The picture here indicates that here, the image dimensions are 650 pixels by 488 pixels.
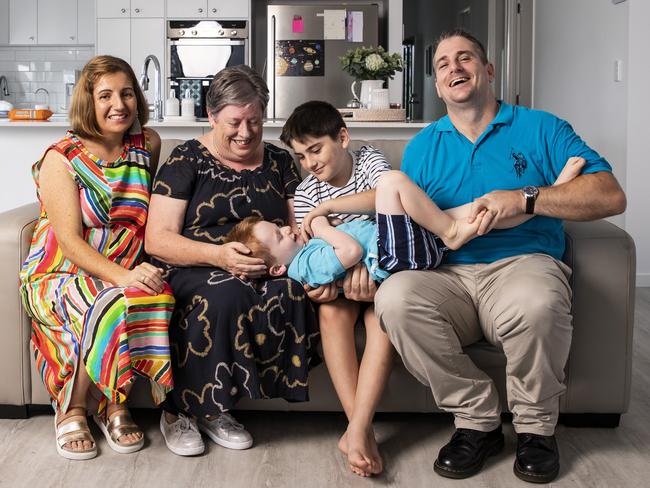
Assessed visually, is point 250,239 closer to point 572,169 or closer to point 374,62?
point 572,169

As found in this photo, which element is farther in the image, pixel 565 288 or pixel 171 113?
pixel 171 113

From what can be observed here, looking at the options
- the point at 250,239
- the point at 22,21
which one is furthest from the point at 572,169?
the point at 22,21

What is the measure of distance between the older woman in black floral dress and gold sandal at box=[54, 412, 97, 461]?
20cm

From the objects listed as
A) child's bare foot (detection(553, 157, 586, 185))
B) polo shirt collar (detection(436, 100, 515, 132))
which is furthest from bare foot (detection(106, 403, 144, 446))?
child's bare foot (detection(553, 157, 586, 185))

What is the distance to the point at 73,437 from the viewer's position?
7.04 feet

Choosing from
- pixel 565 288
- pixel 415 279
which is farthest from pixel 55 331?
pixel 565 288

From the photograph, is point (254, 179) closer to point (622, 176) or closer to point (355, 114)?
point (355, 114)

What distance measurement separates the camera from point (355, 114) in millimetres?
4285

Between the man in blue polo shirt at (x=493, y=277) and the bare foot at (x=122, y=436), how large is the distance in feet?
2.45

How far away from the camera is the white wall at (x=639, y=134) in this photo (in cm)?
434

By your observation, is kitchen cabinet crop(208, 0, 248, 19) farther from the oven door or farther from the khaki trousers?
the khaki trousers

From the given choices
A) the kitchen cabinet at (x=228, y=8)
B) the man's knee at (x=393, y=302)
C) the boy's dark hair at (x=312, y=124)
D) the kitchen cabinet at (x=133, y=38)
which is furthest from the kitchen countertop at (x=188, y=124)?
the kitchen cabinet at (x=228, y=8)

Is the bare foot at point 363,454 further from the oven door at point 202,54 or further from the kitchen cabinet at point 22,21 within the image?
the kitchen cabinet at point 22,21

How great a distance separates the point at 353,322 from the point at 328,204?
332 mm
